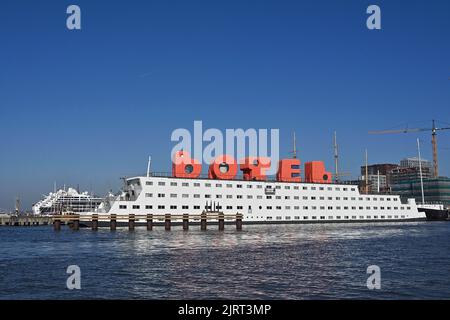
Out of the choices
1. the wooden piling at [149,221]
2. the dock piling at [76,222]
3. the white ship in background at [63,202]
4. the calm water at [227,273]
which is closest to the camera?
the calm water at [227,273]

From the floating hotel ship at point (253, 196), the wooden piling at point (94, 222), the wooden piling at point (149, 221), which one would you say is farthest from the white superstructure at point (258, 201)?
the wooden piling at point (149, 221)

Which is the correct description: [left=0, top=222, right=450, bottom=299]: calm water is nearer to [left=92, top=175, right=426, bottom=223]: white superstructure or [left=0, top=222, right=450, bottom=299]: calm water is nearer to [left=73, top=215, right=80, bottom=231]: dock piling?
[left=73, top=215, right=80, bottom=231]: dock piling

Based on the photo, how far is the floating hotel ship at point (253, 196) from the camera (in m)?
78.9

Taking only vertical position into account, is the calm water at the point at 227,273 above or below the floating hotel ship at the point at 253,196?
below

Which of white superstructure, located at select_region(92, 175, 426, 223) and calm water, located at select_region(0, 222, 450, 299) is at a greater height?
white superstructure, located at select_region(92, 175, 426, 223)

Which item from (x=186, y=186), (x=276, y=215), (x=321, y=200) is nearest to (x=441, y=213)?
(x=321, y=200)

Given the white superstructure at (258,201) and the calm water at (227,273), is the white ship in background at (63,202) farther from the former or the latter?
the calm water at (227,273)

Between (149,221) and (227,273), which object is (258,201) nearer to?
(149,221)

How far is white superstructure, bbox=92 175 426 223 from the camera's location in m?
78.6

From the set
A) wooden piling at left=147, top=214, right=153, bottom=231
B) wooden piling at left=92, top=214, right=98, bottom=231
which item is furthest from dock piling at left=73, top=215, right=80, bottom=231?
wooden piling at left=147, top=214, right=153, bottom=231

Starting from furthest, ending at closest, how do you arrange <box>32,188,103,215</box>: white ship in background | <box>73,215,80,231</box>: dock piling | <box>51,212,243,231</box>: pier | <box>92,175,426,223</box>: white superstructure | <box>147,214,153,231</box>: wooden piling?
1. <box>32,188,103,215</box>: white ship in background
2. <box>92,175,426,223</box>: white superstructure
3. <box>73,215,80,231</box>: dock piling
4. <box>51,212,243,231</box>: pier
5. <box>147,214,153,231</box>: wooden piling
